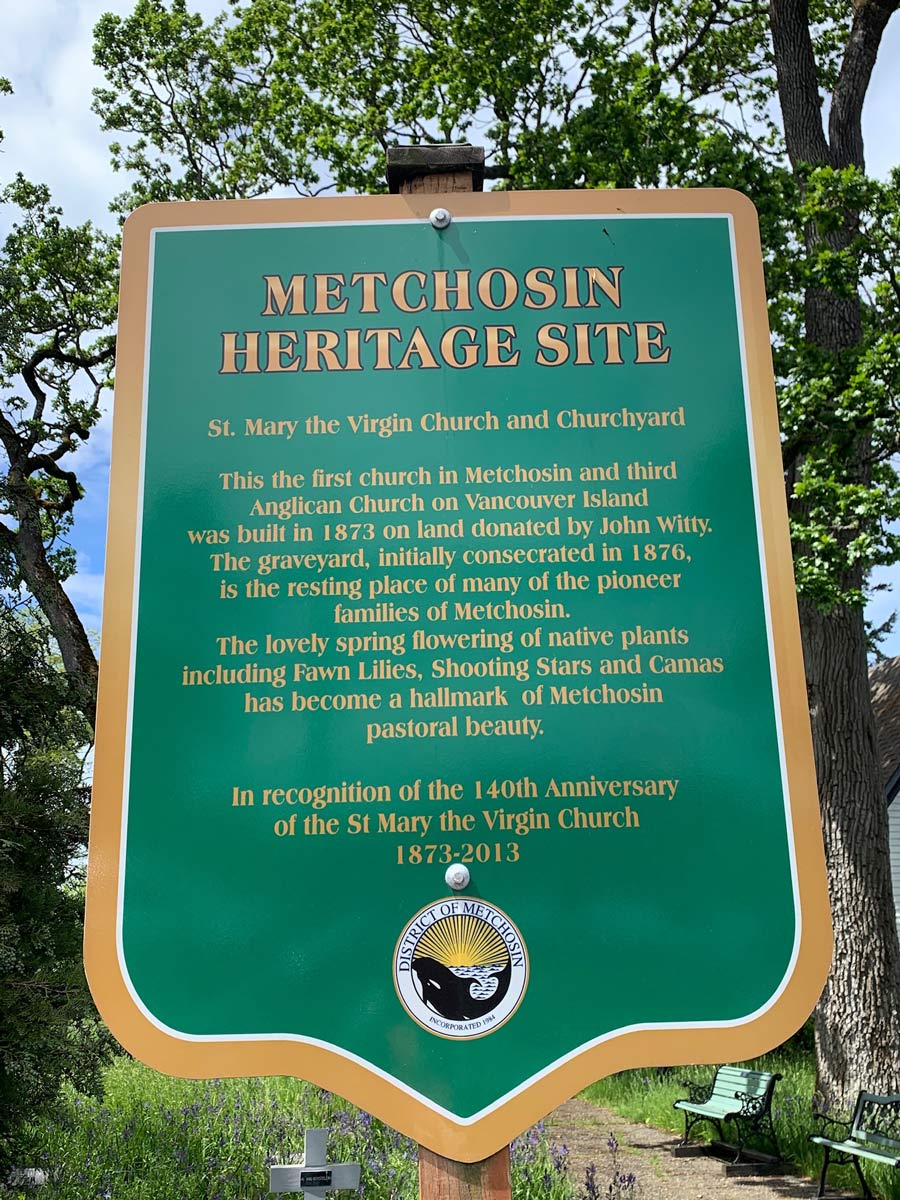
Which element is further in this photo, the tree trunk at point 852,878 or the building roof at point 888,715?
the building roof at point 888,715

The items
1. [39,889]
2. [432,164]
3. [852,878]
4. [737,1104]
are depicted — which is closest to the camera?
[432,164]

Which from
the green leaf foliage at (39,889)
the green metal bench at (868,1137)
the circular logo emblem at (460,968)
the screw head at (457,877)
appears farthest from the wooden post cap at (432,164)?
the green metal bench at (868,1137)

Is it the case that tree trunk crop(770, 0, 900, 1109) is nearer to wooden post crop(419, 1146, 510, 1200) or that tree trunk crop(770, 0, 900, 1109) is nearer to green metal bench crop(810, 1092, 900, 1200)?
green metal bench crop(810, 1092, 900, 1200)

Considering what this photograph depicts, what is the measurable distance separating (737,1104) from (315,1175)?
848 cm

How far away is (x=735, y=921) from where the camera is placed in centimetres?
246

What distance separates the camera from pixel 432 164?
3049 mm

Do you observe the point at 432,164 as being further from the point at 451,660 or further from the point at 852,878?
the point at 852,878

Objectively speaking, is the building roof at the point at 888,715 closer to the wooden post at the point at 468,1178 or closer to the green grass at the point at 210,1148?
the green grass at the point at 210,1148

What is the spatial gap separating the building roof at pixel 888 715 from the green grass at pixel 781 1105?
590 cm

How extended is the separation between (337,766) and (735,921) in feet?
3.50

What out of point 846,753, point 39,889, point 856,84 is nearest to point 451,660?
point 39,889

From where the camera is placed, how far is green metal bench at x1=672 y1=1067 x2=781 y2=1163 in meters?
9.27

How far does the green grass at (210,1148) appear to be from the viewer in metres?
5.99

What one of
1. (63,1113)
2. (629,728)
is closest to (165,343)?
(629,728)
